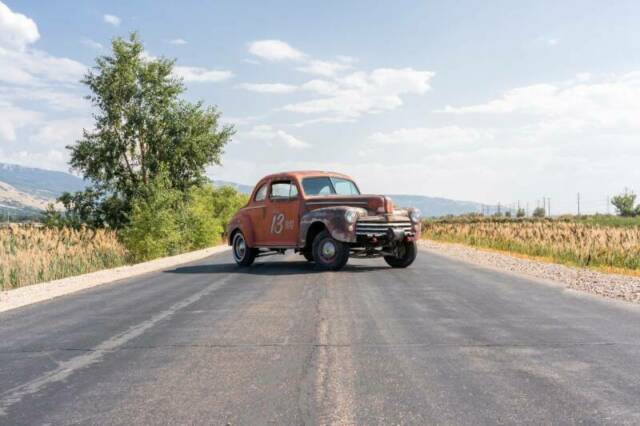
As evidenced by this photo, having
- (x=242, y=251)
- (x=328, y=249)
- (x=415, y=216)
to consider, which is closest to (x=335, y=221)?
(x=328, y=249)

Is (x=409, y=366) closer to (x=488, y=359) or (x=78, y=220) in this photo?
(x=488, y=359)

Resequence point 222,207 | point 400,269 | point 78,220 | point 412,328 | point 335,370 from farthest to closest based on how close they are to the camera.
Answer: point 222,207
point 78,220
point 400,269
point 412,328
point 335,370

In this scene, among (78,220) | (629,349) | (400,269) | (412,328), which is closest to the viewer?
(629,349)

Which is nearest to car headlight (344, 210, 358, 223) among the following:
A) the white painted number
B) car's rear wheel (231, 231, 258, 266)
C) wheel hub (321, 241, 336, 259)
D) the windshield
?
wheel hub (321, 241, 336, 259)

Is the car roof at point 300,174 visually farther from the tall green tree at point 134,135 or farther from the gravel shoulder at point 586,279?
the tall green tree at point 134,135

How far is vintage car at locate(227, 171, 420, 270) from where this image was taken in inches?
523

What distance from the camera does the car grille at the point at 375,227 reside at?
13141mm

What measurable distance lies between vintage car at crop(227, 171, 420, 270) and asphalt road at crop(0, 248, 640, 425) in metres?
3.29

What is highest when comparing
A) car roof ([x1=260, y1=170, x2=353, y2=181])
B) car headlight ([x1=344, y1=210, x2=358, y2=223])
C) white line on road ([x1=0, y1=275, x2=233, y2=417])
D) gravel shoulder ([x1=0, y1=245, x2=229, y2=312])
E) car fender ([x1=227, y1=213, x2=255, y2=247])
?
car roof ([x1=260, y1=170, x2=353, y2=181])

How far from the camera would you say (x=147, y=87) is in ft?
122

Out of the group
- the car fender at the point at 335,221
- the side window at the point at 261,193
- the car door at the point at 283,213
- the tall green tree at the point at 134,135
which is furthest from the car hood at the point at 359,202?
the tall green tree at the point at 134,135

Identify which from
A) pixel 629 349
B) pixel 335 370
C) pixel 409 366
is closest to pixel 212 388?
pixel 335 370

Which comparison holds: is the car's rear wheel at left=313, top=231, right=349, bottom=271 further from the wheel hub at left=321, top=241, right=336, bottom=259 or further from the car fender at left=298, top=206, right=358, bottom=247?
the car fender at left=298, top=206, right=358, bottom=247

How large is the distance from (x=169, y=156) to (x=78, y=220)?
6.67 m
